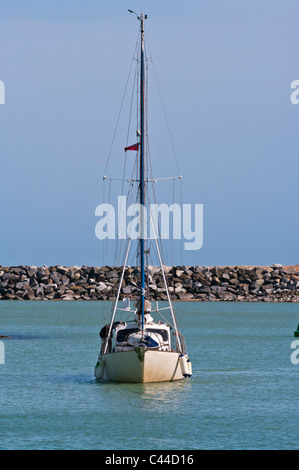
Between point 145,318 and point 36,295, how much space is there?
10549cm

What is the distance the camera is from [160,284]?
138750mm

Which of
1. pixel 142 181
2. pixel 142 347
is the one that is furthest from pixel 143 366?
pixel 142 181

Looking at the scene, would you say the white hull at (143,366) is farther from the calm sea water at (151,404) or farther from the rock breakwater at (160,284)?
the rock breakwater at (160,284)

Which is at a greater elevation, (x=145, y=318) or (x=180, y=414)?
(x=145, y=318)

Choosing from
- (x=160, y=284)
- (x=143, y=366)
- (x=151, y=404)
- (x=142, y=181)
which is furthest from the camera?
(x=160, y=284)

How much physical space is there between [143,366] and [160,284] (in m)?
102

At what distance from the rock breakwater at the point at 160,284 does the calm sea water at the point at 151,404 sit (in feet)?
255

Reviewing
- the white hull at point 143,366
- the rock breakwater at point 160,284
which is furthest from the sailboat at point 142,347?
the rock breakwater at point 160,284

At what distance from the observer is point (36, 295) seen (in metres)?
143

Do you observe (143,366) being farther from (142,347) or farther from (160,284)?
(160,284)

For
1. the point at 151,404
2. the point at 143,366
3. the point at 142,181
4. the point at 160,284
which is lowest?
the point at 160,284

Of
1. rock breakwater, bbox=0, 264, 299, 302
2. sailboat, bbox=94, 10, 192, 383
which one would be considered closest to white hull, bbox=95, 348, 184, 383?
sailboat, bbox=94, 10, 192, 383
